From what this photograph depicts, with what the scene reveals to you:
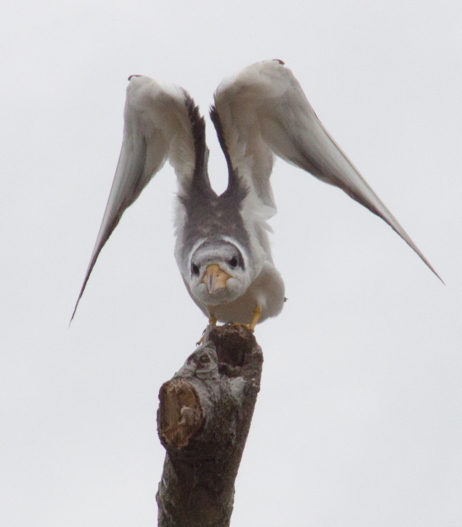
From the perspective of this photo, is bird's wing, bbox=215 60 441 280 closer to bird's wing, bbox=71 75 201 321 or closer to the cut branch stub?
bird's wing, bbox=71 75 201 321

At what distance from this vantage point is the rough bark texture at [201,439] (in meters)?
4.39

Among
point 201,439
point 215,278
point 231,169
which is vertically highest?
point 231,169

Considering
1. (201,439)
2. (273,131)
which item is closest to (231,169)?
(273,131)

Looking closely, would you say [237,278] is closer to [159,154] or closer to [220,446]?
[159,154]

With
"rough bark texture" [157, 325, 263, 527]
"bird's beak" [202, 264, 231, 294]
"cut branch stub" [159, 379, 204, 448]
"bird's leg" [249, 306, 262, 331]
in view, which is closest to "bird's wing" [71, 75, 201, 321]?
"bird's beak" [202, 264, 231, 294]

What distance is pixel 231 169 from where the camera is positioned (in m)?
8.34

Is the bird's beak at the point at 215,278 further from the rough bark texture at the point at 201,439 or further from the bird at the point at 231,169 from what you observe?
the rough bark texture at the point at 201,439

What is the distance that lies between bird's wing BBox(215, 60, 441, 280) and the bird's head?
115cm

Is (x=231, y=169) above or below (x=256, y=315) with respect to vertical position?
above

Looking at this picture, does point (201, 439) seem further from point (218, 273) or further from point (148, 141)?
point (148, 141)

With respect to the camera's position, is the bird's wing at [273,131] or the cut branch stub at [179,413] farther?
the bird's wing at [273,131]

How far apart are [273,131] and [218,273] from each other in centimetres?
180

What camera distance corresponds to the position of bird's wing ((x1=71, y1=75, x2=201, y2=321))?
793 cm

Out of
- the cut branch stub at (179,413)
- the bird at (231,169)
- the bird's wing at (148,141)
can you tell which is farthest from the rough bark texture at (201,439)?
the bird's wing at (148,141)
